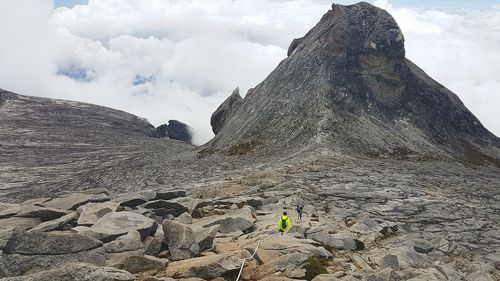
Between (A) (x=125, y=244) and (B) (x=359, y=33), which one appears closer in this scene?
(A) (x=125, y=244)

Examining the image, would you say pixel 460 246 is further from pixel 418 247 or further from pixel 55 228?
pixel 55 228

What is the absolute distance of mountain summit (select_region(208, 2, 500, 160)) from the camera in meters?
56.1

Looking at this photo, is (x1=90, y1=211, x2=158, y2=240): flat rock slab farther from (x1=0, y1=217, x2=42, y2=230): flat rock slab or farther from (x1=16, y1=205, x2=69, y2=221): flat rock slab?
(x1=0, y1=217, x2=42, y2=230): flat rock slab

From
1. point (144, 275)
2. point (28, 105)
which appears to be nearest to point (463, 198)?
point (144, 275)

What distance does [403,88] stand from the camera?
70.4 m

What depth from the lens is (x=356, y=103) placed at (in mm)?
63156

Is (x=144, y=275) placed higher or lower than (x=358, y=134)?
lower

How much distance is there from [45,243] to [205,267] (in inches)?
226

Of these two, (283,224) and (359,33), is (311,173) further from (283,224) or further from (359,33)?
(359,33)

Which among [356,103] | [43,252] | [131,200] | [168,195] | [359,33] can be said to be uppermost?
[359,33]

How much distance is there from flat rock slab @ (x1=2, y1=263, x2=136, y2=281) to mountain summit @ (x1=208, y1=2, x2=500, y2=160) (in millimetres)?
37897

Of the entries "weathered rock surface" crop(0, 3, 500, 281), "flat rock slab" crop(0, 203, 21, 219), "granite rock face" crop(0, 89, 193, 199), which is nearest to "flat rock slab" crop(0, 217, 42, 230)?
"weathered rock surface" crop(0, 3, 500, 281)

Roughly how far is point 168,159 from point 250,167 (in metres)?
19.6

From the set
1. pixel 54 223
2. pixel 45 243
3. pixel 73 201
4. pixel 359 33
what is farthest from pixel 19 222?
pixel 359 33
